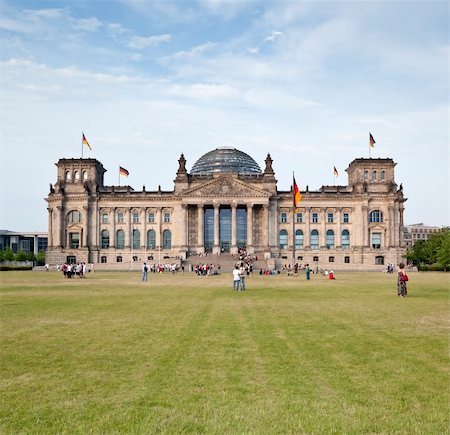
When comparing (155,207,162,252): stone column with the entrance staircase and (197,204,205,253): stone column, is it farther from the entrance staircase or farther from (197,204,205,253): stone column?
the entrance staircase

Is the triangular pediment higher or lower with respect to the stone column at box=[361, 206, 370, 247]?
higher

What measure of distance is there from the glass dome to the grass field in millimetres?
109539

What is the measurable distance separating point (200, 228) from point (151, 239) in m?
12.5

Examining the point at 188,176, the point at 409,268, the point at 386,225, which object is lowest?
the point at 409,268

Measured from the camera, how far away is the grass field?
980cm

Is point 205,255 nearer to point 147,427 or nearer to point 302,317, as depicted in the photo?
point 302,317

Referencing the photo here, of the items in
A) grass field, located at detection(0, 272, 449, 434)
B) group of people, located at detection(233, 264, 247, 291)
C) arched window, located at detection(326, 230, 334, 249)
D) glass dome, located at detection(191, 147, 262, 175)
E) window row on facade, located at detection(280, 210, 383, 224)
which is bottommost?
grass field, located at detection(0, 272, 449, 434)

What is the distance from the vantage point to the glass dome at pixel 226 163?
133 m

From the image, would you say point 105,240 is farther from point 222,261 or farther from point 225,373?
point 225,373

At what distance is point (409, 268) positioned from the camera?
99188 mm

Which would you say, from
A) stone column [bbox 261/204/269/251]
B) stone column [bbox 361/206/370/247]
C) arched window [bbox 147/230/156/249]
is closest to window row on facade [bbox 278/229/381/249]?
stone column [bbox 361/206/370/247]

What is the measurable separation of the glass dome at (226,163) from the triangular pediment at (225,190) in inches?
580

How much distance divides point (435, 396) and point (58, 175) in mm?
120088

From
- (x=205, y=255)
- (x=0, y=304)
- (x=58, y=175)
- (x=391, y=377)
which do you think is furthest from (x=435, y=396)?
(x=58, y=175)
